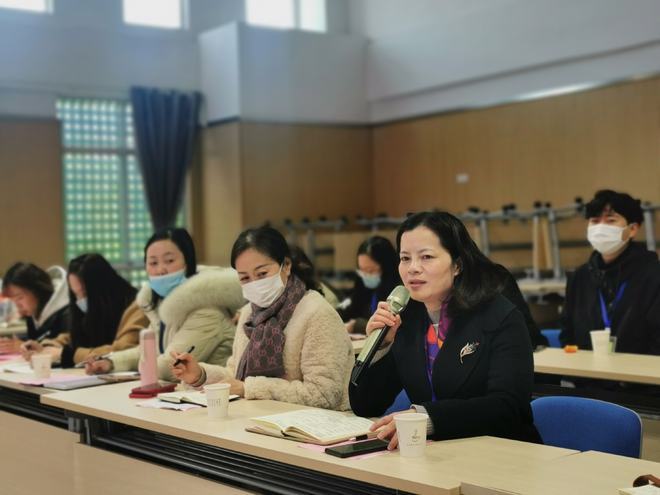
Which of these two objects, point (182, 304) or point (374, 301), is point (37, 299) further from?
A: point (374, 301)

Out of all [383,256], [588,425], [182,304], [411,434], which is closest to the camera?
[411,434]

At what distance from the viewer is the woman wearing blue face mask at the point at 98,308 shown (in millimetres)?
5109

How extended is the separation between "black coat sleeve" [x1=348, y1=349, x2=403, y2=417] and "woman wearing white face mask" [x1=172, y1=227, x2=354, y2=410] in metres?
0.37

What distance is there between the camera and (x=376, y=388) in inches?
119

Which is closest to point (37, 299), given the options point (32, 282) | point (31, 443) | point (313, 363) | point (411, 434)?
point (32, 282)

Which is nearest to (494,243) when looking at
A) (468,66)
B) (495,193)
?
(495,193)

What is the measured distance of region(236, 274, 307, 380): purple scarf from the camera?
11.7 ft

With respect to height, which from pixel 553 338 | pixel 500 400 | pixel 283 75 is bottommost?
pixel 553 338

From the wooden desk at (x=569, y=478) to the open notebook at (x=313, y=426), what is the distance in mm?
545

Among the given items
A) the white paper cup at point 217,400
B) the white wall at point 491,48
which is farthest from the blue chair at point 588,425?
the white wall at point 491,48

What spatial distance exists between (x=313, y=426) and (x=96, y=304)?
2.69 m

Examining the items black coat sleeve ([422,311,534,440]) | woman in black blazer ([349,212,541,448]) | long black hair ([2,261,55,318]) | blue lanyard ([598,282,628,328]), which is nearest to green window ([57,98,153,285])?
long black hair ([2,261,55,318])

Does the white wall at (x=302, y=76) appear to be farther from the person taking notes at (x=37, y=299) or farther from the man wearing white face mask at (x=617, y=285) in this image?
the man wearing white face mask at (x=617, y=285)

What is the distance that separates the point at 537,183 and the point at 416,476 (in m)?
9.14
